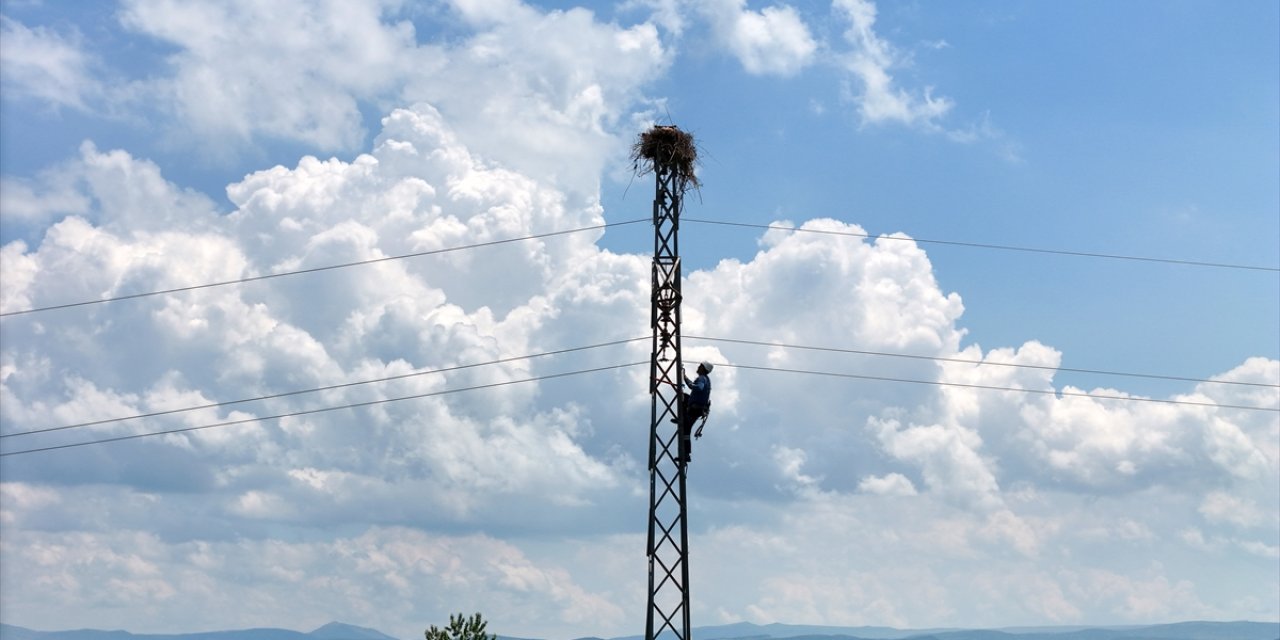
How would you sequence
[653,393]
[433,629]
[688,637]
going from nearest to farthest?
1. [688,637]
2. [653,393]
3. [433,629]

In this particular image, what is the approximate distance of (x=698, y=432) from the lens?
31172 millimetres

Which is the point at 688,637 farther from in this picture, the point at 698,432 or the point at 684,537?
the point at 698,432

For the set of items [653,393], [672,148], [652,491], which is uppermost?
[672,148]

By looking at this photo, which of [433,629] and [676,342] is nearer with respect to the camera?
[676,342]

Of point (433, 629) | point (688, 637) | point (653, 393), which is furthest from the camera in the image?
point (433, 629)

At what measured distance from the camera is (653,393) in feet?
102

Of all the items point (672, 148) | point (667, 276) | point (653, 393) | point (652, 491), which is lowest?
point (652, 491)

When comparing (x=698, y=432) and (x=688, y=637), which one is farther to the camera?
(x=698, y=432)

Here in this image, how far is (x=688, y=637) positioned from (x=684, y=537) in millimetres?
2251

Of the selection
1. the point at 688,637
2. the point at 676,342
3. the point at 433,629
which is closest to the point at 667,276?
the point at 676,342

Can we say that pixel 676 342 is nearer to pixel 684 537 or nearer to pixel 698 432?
pixel 698 432

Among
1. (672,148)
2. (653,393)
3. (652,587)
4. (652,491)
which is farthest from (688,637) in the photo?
(672,148)

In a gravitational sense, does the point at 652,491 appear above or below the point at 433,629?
above

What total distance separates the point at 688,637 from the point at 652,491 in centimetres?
342
